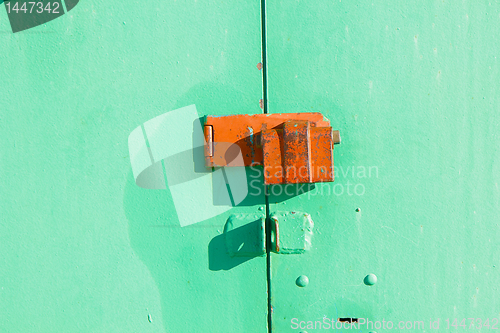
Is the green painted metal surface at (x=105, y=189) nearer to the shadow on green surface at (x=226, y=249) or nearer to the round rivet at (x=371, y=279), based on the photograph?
the shadow on green surface at (x=226, y=249)

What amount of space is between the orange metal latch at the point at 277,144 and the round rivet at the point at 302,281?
243mm

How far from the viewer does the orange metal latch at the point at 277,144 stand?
2.57 ft

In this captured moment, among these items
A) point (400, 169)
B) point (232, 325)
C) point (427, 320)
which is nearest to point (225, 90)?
point (400, 169)

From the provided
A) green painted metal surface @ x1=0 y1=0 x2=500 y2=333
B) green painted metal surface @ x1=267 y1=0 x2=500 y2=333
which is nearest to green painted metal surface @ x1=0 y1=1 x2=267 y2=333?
green painted metal surface @ x1=0 y1=0 x2=500 y2=333

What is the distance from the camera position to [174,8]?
87 cm

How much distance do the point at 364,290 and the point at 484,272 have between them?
0.29 meters

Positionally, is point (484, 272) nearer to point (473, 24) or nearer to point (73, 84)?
point (473, 24)

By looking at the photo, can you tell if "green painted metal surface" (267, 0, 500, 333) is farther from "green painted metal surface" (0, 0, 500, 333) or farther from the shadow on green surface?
the shadow on green surface

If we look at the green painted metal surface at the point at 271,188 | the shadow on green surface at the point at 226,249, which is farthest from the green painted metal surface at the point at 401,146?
the shadow on green surface at the point at 226,249

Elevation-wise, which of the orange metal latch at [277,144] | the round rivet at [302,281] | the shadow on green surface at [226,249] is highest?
the orange metal latch at [277,144]

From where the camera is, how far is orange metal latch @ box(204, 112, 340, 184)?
30.8 inches

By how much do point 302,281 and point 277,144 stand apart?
1.10 feet

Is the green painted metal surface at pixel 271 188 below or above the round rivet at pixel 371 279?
above

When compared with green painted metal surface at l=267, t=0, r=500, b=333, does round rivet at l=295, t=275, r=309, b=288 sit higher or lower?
lower
